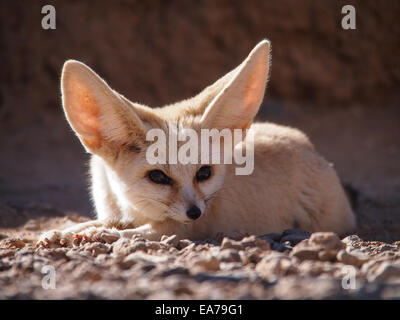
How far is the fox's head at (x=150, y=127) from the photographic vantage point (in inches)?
160

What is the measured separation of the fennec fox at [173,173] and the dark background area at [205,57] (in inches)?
188

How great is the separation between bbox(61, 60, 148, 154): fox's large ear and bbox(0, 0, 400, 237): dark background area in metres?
5.32

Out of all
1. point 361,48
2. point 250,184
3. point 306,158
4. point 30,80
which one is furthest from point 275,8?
point 250,184

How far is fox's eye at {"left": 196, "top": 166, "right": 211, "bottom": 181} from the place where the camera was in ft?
13.9

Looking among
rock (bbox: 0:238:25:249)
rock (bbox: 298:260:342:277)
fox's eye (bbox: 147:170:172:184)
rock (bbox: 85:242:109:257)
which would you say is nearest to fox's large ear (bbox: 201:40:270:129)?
fox's eye (bbox: 147:170:172:184)

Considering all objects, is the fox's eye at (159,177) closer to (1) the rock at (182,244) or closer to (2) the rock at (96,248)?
(1) the rock at (182,244)

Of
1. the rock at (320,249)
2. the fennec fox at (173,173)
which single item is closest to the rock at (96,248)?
the fennec fox at (173,173)

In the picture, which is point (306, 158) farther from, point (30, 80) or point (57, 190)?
point (30, 80)

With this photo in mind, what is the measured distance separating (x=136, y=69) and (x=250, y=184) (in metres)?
6.11

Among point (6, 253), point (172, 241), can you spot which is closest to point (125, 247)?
point (172, 241)

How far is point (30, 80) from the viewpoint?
402 inches

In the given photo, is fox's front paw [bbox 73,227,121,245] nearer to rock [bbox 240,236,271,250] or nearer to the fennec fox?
the fennec fox

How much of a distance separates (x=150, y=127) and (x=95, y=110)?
43cm

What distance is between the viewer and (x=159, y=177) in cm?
413
